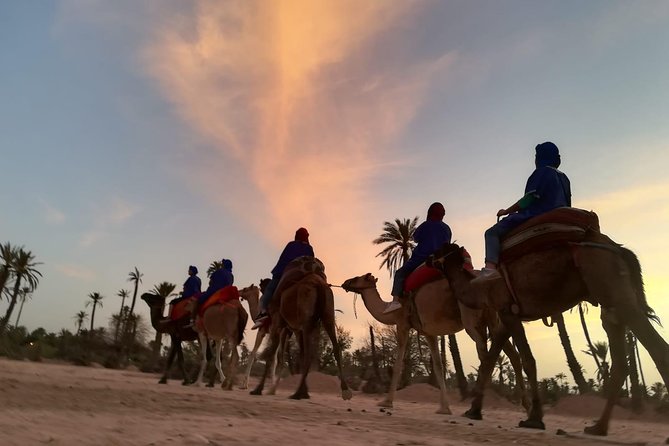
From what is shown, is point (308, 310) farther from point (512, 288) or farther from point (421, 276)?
point (512, 288)

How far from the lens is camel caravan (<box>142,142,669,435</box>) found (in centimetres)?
516

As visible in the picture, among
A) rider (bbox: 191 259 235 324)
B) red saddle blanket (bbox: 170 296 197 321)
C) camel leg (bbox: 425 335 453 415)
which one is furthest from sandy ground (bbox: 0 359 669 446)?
red saddle blanket (bbox: 170 296 197 321)

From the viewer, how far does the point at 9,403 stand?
16.0 ft

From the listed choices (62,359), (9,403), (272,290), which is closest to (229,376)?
(272,290)

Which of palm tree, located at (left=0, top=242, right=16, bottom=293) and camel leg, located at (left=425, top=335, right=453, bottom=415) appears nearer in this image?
camel leg, located at (left=425, top=335, right=453, bottom=415)

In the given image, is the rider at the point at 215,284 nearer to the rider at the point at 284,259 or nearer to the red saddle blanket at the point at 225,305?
the red saddle blanket at the point at 225,305

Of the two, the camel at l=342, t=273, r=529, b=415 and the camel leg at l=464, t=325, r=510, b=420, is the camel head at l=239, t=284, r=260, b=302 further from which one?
the camel leg at l=464, t=325, r=510, b=420

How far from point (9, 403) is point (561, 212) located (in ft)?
20.7

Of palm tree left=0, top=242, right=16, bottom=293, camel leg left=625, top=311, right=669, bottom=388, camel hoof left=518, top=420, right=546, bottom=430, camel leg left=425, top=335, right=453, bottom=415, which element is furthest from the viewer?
palm tree left=0, top=242, right=16, bottom=293

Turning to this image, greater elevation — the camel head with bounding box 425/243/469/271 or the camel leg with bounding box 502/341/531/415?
the camel head with bounding box 425/243/469/271

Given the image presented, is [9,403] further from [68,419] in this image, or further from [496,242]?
[496,242]

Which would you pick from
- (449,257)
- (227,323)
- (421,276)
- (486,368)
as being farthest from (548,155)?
(227,323)

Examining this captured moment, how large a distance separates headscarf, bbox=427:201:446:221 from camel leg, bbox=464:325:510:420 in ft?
10.3

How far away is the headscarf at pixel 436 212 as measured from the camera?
9.36m
